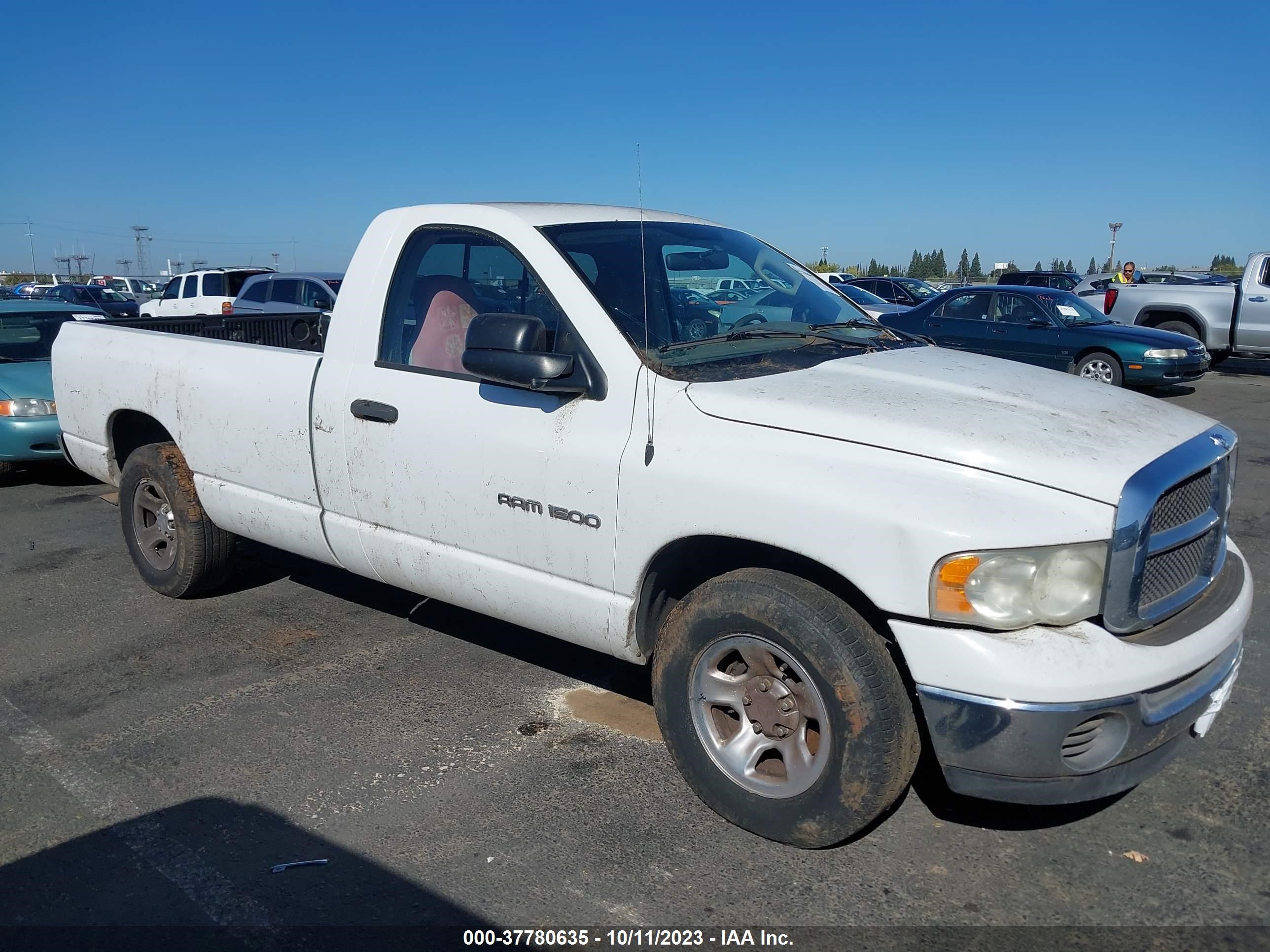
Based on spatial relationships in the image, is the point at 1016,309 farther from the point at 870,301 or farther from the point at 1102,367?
the point at 870,301

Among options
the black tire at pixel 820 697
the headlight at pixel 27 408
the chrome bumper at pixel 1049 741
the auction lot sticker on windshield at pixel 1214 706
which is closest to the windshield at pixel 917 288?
the headlight at pixel 27 408

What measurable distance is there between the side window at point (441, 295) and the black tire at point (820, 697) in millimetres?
1509

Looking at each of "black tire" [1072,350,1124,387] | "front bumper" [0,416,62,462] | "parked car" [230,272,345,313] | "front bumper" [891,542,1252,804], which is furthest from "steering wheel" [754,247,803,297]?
"parked car" [230,272,345,313]

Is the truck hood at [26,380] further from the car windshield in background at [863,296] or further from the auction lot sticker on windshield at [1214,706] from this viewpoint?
the car windshield in background at [863,296]

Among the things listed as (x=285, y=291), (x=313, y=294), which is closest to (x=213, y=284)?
(x=285, y=291)

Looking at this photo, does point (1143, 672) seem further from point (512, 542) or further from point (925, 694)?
point (512, 542)

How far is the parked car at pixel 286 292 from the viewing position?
1673cm

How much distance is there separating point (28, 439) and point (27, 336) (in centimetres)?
171

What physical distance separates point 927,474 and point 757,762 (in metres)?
1.10

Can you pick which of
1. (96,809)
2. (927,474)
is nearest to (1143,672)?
(927,474)

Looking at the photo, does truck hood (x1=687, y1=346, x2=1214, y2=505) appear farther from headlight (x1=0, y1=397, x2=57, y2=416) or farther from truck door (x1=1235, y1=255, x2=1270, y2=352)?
truck door (x1=1235, y1=255, x2=1270, y2=352)

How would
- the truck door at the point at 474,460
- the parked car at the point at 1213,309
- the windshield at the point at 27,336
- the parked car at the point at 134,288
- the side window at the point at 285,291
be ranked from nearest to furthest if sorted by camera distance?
the truck door at the point at 474,460
the windshield at the point at 27,336
the parked car at the point at 1213,309
the side window at the point at 285,291
the parked car at the point at 134,288

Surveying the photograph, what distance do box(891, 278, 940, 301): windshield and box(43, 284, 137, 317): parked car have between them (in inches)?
758

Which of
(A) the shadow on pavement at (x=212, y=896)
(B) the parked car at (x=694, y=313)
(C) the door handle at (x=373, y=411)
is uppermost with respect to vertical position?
(B) the parked car at (x=694, y=313)
